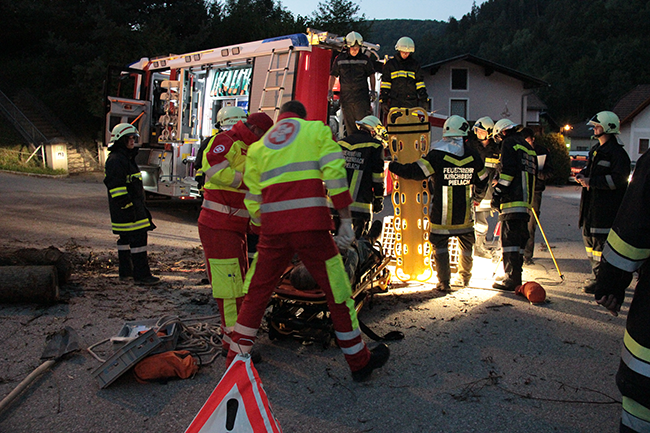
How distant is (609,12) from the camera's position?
2980 inches

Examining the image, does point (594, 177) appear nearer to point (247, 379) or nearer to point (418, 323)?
point (418, 323)

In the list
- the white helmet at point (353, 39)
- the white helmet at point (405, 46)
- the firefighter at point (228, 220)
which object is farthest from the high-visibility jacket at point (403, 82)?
the firefighter at point (228, 220)

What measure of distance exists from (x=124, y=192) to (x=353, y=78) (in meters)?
4.53

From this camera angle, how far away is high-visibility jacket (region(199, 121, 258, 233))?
4.02 m

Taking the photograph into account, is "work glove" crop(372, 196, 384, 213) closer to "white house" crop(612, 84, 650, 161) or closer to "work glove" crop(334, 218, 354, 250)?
"work glove" crop(334, 218, 354, 250)

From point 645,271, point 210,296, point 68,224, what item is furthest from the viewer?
point 68,224

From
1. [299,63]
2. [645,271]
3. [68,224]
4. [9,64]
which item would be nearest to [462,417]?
[645,271]

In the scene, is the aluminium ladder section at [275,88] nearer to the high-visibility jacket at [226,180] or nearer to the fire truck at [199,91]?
the fire truck at [199,91]

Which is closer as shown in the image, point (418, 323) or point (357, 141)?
point (418, 323)

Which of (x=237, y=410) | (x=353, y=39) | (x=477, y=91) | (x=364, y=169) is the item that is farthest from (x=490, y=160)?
(x=477, y=91)

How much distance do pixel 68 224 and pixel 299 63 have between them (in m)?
5.19

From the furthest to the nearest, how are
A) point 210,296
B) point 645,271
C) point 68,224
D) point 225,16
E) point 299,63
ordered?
1. point 225,16
2. point 68,224
3. point 299,63
4. point 210,296
5. point 645,271

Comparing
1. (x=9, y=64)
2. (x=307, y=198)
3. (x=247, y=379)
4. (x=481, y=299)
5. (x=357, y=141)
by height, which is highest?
(x=9, y=64)

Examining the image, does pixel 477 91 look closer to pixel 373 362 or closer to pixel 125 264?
pixel 125 264
